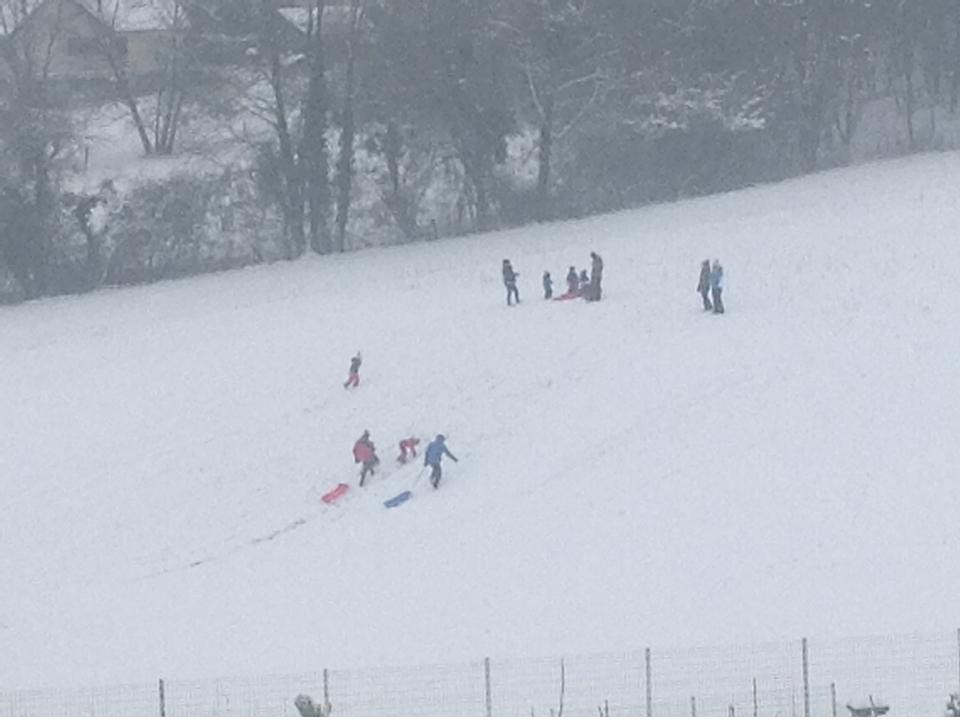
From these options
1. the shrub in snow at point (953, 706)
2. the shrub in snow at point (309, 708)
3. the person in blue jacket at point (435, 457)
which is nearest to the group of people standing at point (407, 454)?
the person in blue jacket at point (435, 457)

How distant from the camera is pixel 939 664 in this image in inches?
1009

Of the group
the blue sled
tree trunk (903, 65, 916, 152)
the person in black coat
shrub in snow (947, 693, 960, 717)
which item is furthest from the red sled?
tree trunk (903, 65, 916, 152)

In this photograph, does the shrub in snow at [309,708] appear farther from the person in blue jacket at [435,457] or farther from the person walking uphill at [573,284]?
the person walking uphill at [573,284]

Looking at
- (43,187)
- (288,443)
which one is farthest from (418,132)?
(288,443)

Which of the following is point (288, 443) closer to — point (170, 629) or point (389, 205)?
point (170, 629)

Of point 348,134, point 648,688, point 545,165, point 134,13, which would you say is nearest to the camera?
point 648,688

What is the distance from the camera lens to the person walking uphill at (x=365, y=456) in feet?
117

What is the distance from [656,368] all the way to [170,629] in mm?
9733

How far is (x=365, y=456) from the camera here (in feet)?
117

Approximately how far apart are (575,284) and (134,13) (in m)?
33.3

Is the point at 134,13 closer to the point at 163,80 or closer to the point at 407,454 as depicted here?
the point at 163,80

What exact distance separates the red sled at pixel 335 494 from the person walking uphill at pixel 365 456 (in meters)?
0.30

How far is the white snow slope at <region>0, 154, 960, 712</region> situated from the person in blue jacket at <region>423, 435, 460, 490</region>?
0.29 m

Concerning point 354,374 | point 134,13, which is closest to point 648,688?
point 354,374
